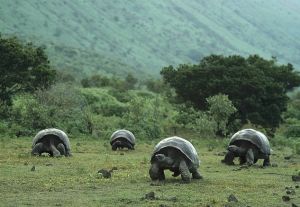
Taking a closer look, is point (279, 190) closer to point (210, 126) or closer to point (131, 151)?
point (131, 151)

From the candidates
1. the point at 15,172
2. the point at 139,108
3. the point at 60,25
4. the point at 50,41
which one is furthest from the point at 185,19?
the point at 15,172

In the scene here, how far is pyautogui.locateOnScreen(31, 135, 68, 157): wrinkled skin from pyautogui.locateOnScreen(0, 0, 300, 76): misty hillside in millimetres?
69477

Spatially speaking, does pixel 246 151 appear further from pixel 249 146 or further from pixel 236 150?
pixel 236 150

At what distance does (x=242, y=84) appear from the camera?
39.9 meters

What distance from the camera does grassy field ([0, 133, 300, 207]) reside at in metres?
12.8

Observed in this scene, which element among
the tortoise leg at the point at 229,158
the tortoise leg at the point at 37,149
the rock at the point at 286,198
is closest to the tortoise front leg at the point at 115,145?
the tortoise leg at the point at 37,149

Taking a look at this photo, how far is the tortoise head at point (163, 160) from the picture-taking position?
15.4 m

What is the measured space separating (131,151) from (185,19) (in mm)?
135070

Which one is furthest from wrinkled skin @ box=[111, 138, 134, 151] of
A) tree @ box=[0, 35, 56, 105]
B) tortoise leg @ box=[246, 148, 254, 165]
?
tree @ box=[0, 35, 56, 105]

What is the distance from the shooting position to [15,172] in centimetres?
1756

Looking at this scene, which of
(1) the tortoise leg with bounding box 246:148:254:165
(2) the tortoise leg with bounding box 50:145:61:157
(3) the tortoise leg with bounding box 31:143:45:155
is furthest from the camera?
(3) the tortoise leg with bounding box 31:143:45:155

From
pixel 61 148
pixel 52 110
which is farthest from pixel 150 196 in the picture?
pixel 52 110

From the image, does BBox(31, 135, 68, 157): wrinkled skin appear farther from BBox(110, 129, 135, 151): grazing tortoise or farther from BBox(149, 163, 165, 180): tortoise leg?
BBox(149, 163, 165, 180): tortoise leg

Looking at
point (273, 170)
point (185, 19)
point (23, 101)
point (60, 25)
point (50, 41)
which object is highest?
point (185, 19)
